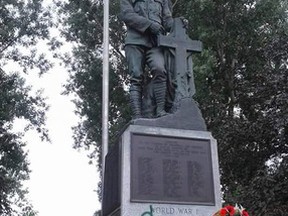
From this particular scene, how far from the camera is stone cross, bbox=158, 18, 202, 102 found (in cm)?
714

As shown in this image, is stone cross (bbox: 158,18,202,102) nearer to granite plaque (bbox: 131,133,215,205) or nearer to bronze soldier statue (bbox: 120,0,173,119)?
bronze soldier statue (bbox: 120,0,173,119)

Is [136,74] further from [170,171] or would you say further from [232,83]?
[232,83]

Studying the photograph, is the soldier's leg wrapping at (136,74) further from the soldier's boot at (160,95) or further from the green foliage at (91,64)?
the green foliage at (91,64)

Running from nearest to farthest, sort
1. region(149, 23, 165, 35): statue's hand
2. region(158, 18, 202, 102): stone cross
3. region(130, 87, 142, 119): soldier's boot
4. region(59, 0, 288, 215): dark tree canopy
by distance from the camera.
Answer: region(130, 87, 142, 119): soldier's boot → region(158, 18, 202, 102): stone cross → region(149, 23, 165, 35): statue's hand → region(59, 0, 288, 215): dark tree canopy

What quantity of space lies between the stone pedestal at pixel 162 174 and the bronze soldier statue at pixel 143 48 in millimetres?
591

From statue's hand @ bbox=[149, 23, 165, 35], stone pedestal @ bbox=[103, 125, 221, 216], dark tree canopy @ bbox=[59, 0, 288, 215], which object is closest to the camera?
stone pedestal @ bbox=[103, 125, 221, 216]

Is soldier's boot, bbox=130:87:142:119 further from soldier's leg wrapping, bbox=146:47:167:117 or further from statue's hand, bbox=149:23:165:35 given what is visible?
statue's hand, bbox=149:23:165:35

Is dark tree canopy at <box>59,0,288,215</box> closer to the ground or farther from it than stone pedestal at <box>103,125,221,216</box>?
farther from it

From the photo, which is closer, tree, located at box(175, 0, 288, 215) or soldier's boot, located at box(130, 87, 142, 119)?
soldier's boot, located at box(130, 87, 142, 119)

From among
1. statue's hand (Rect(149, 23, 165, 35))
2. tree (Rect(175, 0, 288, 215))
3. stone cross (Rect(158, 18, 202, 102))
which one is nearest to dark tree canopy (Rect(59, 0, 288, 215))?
tree (Rect(175, 0, 288, 215))

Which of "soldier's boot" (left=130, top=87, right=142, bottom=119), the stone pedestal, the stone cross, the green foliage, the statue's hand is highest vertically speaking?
the green foliage

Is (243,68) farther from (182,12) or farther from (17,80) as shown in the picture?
(17,80)

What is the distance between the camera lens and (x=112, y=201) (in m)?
6.43

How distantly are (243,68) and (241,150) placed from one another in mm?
5074
